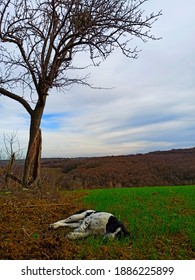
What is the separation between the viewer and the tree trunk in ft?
46.1

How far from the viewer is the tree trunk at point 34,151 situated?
554 inches

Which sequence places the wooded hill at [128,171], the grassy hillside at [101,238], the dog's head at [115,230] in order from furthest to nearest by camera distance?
the wooded hill at [128,171] < the dog's head at [115,230] < the grassy hillside at [101,238]

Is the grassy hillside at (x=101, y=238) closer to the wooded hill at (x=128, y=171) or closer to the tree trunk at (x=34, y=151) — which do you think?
the tree trunk at (x=34, y=151)

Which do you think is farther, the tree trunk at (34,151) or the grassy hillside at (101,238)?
the tree trunk at (34,151)

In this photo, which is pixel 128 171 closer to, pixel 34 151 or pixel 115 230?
pixel 34 151

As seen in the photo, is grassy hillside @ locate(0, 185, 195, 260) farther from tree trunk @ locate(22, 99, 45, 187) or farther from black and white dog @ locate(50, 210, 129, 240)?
tree trunk @ locate(22, 99, 45, 187)

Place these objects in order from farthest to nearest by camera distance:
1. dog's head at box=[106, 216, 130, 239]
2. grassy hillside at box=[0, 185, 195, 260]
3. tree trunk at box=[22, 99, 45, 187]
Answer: tree trunk at box=[22, 99, 45, 187] → dog's head at box=[106, 216, 130, 239] → grassy hillside at box=[0, 185, 195, 260]

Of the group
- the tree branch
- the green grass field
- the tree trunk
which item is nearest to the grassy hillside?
the green grass field

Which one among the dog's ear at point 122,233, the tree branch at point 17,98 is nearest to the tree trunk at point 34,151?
the tree branch at point 17,98

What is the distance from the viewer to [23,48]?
13.5 meters

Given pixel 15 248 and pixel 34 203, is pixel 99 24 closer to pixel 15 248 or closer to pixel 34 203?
pixel 34 203

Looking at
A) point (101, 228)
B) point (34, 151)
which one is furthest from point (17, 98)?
point (101, 228)

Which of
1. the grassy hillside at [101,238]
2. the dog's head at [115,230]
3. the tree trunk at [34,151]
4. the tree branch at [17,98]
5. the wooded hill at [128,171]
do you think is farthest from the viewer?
the wooded hill at [128,171]

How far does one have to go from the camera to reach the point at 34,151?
1441 cm
